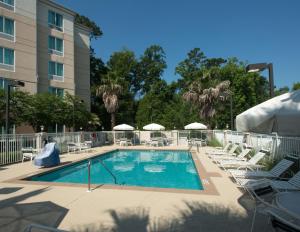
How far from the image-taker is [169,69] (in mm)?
46750

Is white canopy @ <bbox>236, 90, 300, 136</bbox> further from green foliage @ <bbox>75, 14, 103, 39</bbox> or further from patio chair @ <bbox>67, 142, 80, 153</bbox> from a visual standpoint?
green foliage @ <bbox>75, 14, 103, 39</bbox>

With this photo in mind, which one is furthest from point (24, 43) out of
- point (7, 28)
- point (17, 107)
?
point (17, 107)

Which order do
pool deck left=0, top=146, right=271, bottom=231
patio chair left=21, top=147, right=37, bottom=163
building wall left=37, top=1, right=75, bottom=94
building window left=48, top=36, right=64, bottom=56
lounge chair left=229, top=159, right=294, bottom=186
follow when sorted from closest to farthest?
1. pool deck left=0, top=146, right=271, bottom=231
2. lounge chair left=229, top=159, right=294, bottom=186
3. patio chair left=21, top=147, right=37, bottom=163
4. building wall left=37, top=1, right=75, bottom=94
5. building window left=48, top=36, right=64, bottom=56

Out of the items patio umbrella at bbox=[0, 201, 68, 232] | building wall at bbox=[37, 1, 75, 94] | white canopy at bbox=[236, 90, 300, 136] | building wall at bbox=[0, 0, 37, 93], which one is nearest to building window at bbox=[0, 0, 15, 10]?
building wall at bbox=[0, 0, 37, 93]

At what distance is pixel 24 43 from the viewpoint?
899 inches

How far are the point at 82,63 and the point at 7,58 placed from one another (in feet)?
33.2

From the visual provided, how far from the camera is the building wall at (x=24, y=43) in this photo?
869 inches

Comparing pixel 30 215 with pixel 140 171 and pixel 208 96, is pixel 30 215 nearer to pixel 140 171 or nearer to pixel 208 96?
pixel 140 171

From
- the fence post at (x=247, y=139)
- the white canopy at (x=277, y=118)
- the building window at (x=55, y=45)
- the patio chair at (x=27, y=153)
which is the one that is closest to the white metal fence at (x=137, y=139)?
the fence post at (x=247, y=139)

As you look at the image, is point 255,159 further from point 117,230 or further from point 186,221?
point 117,230

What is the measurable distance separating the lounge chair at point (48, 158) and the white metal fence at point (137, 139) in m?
1.89

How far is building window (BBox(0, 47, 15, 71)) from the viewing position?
21.4 meters

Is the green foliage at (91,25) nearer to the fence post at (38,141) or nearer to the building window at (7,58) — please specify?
the building window at (7,58)

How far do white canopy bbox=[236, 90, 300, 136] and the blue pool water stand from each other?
491 cm
